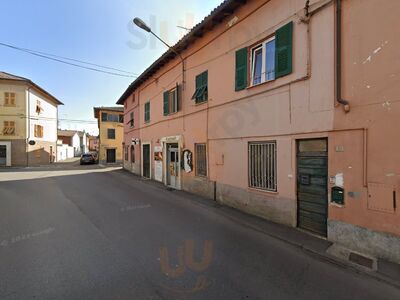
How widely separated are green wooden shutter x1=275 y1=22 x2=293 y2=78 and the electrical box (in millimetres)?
2841

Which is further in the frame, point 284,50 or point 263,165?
point 263,165

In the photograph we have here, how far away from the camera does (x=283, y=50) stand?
636 centimetres

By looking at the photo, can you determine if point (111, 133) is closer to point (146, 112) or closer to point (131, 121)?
point (131, 121)

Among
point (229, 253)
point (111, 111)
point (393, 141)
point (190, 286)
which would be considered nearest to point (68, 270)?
point (190, 286)

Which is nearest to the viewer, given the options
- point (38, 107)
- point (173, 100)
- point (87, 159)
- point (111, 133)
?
point (173, 100)

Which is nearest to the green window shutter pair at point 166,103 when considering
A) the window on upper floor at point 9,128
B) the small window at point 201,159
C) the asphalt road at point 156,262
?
the small window at point 201,159

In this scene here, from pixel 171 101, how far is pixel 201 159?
412cm

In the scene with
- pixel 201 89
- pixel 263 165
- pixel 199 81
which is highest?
pixel 199 81

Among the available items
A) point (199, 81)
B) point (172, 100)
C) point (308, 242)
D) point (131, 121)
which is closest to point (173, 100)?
point (172, 100)

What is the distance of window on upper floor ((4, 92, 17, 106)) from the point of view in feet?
91.6

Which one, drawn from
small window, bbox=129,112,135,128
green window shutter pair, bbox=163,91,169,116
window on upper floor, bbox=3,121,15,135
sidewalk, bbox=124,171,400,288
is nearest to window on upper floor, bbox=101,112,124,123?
window on upper floor, bbox=3,121,15,135

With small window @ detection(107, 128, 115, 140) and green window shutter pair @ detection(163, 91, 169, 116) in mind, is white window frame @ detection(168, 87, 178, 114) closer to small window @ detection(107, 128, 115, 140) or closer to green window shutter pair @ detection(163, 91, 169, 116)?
green window shutter pair @ detection(163, 91, 169, 116)

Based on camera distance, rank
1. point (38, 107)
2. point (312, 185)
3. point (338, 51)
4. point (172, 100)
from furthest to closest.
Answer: point (38, 107) < point (172, 100) < point (312, 185) < point (338, 51)

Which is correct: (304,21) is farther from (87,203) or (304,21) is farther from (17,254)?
(87,203)
